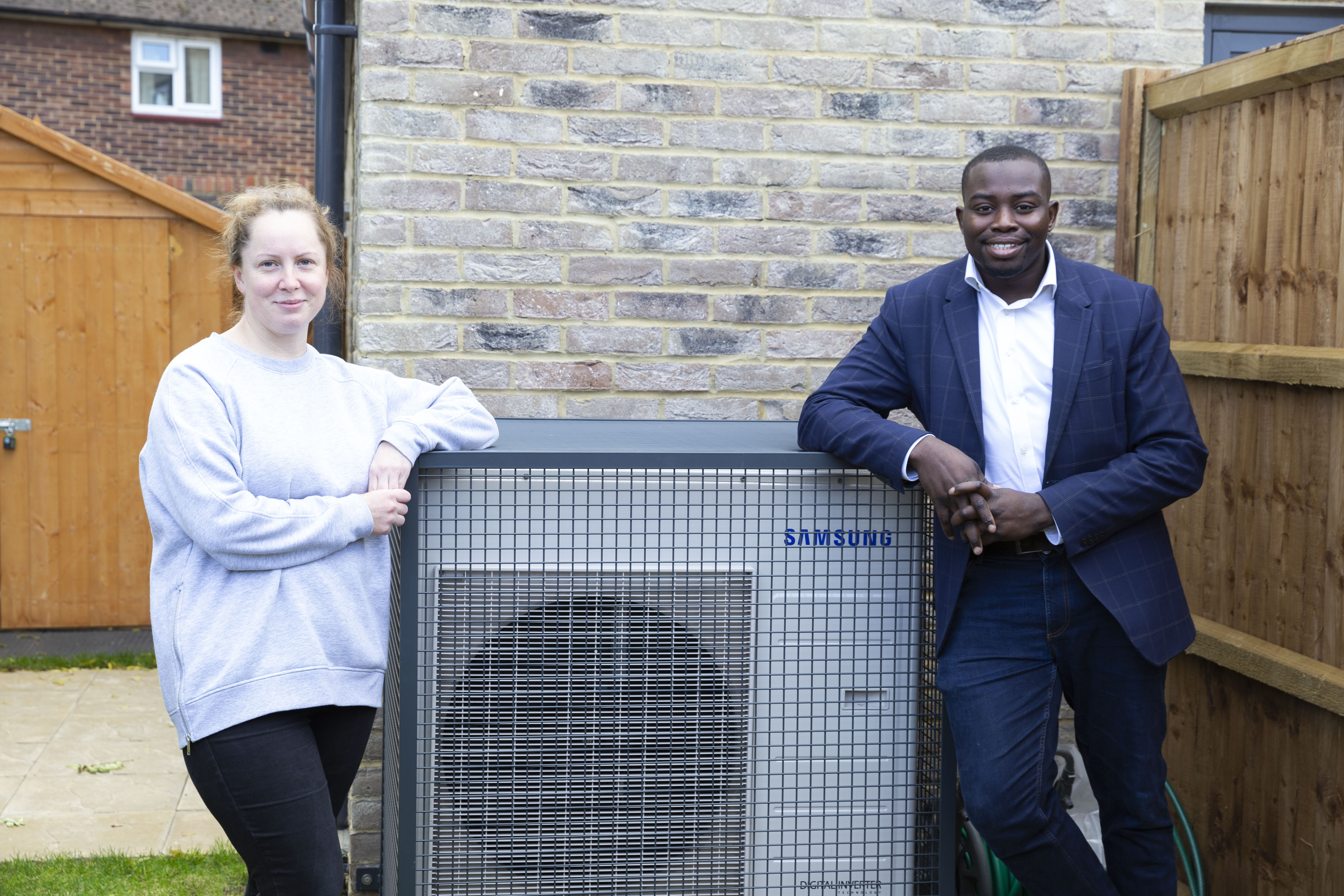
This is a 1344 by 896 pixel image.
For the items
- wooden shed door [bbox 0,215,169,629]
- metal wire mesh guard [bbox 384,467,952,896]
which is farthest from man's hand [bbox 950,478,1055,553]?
wooden shed door [bbox 0,215,169,629]

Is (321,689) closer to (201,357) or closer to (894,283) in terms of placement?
(201,357)

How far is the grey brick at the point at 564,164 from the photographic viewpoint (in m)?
3.38

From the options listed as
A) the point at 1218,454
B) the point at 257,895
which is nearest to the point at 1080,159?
the point at 1218,454

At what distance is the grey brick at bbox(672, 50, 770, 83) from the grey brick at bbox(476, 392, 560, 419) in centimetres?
99

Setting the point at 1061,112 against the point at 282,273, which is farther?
the point at 1061,112

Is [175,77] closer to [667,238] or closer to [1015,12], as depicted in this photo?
[667,238]

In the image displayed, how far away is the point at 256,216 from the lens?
6.95 ft

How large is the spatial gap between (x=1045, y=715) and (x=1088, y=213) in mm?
1762

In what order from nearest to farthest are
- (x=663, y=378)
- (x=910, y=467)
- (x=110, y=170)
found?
(x=910, y=467) < (x=663, y=378) < (x=110, y=170)

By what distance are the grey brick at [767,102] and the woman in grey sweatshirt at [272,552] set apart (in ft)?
5.17

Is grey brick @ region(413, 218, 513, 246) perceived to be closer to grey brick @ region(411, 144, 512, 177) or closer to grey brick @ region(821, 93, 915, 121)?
grey brick @ region(411, 144, 512, 177)

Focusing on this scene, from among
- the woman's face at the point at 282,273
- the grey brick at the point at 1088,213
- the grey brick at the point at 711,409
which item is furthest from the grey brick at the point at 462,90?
the grey brick at the point at 1088,213

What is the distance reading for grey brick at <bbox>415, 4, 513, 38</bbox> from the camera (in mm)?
3295

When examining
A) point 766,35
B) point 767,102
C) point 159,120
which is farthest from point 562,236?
point 159,120
